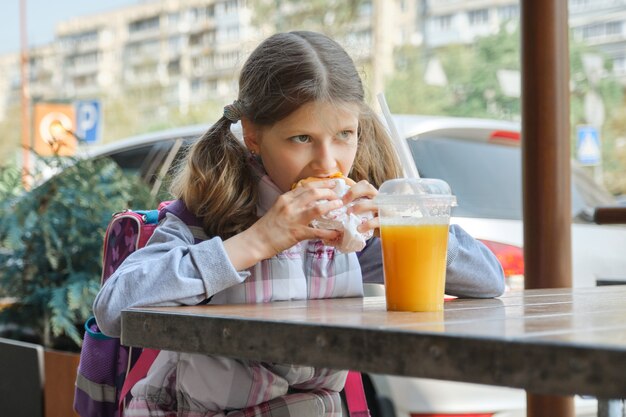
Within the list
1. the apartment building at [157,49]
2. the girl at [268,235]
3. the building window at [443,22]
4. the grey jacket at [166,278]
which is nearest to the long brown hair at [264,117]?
the girl at [268,235]

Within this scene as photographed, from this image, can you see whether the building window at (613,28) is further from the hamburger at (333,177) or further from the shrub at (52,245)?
the hamburger at (333,177)

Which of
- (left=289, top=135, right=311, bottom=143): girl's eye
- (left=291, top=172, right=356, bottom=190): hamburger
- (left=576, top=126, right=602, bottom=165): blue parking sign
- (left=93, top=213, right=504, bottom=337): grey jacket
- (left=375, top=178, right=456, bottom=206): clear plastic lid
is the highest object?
(left=576, top=126, right=602, bottom=165): blue parking sign

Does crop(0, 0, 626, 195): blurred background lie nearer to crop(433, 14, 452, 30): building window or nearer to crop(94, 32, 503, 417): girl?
crop(433, 14, 452, 30): building window

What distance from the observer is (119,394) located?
1.79 meters

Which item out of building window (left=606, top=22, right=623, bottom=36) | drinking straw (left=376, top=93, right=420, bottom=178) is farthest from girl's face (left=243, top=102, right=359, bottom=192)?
building window (left=606, top=22, right=623, bottom=36)

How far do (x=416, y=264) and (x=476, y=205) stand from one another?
2.20 metres

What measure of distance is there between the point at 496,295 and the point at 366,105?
17.7 inches

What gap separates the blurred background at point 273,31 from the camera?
14165 millimetres

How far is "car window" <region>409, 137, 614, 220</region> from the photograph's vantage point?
11.3 feet

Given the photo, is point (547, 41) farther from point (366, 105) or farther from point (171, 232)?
point (171, 232)

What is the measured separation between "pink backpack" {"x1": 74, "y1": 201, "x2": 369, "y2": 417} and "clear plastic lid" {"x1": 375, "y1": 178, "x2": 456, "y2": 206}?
0.53 metres

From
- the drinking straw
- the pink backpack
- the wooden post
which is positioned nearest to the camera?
the drinking straw

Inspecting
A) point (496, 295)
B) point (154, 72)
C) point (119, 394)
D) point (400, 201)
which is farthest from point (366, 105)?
point (154, 72)

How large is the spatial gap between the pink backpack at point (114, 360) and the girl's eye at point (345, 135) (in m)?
0.35
